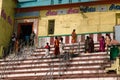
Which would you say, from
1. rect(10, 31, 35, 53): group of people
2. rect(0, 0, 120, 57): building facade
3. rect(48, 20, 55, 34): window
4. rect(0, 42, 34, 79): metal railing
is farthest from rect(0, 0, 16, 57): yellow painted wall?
rect(48, 20, 55, 34): window

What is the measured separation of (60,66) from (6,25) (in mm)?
7867

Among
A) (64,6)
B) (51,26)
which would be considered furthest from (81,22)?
(51,26)

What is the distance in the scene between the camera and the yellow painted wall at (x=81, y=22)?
28656 mm

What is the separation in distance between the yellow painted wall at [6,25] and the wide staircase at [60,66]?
2.47 m

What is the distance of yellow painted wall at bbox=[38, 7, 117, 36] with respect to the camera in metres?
28.7

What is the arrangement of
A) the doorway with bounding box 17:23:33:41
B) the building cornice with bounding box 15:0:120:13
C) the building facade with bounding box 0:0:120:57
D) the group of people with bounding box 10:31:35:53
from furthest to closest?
the doorway with bounding box 17:23:33:41 < the building cornice with bounding box 15:0:120:13 < the building facade with bounding box 0:0:120:57 < the group of people with bounding box 10:31:35:53

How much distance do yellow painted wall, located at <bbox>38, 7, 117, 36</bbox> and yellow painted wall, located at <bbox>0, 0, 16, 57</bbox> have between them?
2.14 meters

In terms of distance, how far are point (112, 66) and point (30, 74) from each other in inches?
189

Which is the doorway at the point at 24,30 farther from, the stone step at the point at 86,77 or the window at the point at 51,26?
the stone step at the point at 86,77

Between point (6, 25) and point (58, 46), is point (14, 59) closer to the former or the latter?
point (58, 46)

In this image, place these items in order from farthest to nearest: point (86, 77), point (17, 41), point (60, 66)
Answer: point (17, 41) → point (60, 66) → point (86, 77)

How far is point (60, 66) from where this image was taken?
23.2 m

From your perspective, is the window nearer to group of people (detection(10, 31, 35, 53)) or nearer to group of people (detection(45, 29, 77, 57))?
group of people (detection(10, 31, 35, 53))

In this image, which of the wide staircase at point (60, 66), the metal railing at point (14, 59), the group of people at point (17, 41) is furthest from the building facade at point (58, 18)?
the wide staircase at point (60, 66)
